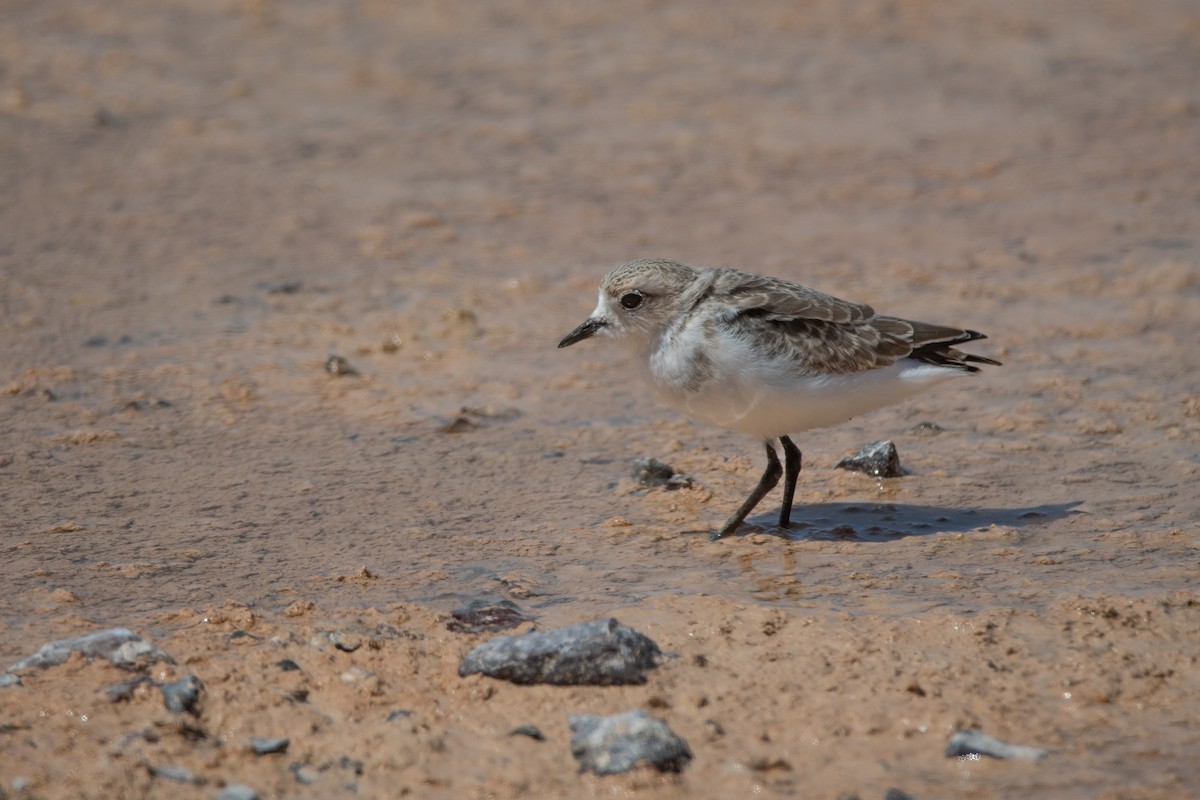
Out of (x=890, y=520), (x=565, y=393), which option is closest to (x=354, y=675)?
(x=890, y=520)

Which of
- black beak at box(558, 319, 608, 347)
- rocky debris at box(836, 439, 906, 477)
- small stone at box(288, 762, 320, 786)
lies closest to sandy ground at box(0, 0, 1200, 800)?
small stone at box(288, 762, 320, 786)

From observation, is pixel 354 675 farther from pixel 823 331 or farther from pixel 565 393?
pixel 565 393

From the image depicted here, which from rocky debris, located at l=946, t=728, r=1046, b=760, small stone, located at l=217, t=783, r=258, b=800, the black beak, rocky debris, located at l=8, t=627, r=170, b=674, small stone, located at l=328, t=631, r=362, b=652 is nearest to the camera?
small stone, located at l=217, t=783, r=258, b=800

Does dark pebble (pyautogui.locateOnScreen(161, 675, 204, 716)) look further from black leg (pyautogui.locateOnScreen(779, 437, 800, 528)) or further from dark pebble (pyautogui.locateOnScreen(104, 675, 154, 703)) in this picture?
black leg (pyautogui.locateOnScreen(779, 437, 800, 528))

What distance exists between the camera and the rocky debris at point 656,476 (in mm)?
6379

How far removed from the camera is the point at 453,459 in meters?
6.75

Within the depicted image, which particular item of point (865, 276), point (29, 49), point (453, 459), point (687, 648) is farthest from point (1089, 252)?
point (29, 49)

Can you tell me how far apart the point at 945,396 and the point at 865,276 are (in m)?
1.78

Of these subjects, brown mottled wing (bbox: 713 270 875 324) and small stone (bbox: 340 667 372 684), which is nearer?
small stone (bbox: 340 667 372 684)

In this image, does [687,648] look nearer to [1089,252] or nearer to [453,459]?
[453,459]

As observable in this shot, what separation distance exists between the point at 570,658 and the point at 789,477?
6.15ft

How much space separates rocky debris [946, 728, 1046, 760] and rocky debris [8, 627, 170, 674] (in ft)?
8.34

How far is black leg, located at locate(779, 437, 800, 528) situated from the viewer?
5984 mm

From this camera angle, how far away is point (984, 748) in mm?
4148
